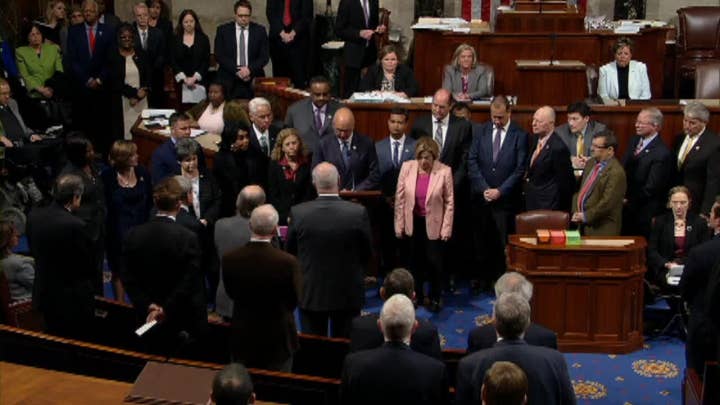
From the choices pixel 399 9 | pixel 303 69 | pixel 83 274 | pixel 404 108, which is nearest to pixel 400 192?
pixel 404 108

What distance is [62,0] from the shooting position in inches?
488

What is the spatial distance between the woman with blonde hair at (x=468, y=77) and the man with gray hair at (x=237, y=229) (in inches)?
141

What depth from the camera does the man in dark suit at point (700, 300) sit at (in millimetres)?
6000

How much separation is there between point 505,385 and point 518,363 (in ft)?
1.38

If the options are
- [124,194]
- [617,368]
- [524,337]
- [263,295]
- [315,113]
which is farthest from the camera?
[315,113]

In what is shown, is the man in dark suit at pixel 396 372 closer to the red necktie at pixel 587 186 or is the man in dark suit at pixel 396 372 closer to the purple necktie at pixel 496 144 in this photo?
the red necktie at pixel 587 186

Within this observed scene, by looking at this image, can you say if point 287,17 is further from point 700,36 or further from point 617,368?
point 617,368

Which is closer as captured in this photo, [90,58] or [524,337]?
[524,337]

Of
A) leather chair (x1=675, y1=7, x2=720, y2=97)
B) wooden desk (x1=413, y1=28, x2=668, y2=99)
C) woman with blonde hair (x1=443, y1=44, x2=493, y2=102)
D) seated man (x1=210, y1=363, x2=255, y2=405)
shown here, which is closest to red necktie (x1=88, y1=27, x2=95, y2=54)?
wooden desk (x1=413, y1=28, x2=668, y2=99)

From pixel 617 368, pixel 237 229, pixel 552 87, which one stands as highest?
pixel 552 87

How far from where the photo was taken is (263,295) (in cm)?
554

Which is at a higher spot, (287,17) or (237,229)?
(287,17)

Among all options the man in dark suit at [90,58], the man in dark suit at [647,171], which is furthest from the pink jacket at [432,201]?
the man in dark suit at [90,58]

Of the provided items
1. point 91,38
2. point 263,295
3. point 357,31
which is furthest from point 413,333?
point 91,38
